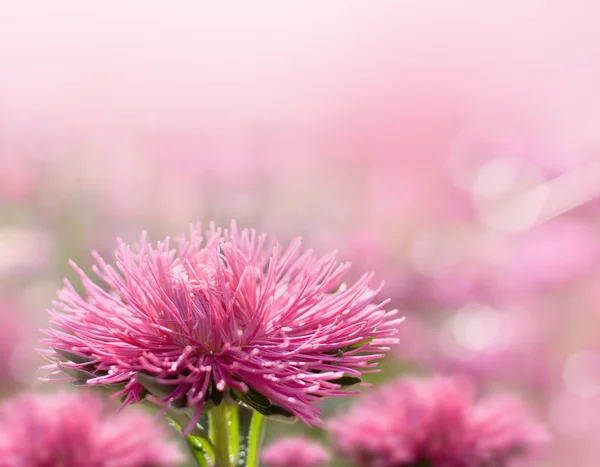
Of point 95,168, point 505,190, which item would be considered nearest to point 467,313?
point 505,190

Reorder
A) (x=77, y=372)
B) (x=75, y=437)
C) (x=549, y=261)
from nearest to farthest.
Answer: (x=77, y=372) → (x=75, y=437) → (x=549, y=261)

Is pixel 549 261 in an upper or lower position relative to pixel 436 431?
upper

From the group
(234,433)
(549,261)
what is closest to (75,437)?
(234,433)

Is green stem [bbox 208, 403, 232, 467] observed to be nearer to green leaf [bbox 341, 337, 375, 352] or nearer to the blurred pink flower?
green leaf [bbox 341, 337, 375, 352]

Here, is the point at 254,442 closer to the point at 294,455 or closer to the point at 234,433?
the point at 234,433

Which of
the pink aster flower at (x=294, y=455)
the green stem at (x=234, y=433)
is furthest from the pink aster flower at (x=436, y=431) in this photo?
the green stem at (x=234, y=433)

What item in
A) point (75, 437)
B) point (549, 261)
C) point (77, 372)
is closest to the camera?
point (77, 372)
